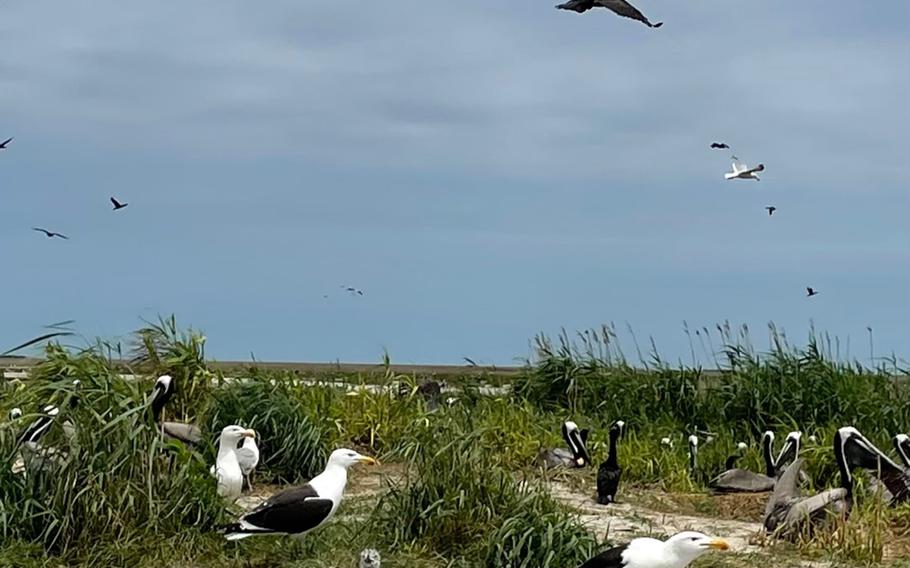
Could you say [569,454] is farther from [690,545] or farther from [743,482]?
[690,545]

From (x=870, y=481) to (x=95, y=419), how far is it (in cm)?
600

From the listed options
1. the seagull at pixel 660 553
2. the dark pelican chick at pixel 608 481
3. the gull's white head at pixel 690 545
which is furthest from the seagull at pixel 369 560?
A: the dark pelican chick at pixel 608 481

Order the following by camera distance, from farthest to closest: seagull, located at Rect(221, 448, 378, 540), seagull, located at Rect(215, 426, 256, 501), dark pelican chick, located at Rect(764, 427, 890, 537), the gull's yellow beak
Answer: seagull, located at Rect(215, 426, 256, 501), dark pelican chick, located at Rect(764, 427, 890, 537), seagull, located at Rect(221, 448, 378, 540), the gull's yellow beak

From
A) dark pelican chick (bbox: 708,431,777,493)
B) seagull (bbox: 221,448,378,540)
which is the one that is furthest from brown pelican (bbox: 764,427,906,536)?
seagull (bbox: 221,448,378,540)

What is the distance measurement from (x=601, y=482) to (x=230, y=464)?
9.27 feet

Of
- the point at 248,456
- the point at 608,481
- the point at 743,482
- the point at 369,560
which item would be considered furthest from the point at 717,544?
the point at 248,456

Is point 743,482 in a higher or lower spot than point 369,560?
lower

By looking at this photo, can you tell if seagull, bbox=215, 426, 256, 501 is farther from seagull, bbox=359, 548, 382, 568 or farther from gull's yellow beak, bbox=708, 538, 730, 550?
gull's yellow beak, bbox=708, 538, 730, 550

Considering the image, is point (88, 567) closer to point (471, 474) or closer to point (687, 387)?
point (471, 474)

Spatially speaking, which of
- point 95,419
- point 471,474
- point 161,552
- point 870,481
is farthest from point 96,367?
point 870,481

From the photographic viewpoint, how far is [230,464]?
9320mm

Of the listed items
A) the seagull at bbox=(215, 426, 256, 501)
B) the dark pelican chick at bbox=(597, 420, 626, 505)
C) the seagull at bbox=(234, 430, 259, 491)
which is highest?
the seagull at bbox=(215, 426, 256, 501)

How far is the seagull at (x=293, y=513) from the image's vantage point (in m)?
7.71

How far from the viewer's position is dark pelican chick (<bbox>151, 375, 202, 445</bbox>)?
33.7 ft
